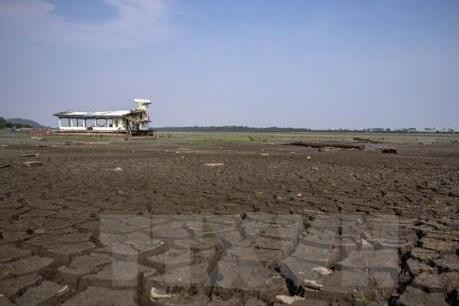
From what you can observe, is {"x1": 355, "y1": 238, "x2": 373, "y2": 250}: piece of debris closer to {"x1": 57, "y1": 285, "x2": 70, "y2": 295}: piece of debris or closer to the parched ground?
the parched ground

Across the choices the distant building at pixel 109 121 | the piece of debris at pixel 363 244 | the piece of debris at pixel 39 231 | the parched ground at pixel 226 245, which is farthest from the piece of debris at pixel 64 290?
the distant building at pixel 109 121

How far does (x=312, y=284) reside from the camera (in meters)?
2.87

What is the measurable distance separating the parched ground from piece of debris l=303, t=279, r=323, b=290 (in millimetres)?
14

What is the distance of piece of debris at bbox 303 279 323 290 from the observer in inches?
111

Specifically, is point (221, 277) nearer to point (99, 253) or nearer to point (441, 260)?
point (99, 253)

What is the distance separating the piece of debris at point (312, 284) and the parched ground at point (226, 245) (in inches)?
0.6

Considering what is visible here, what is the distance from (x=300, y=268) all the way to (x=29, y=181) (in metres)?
6.67

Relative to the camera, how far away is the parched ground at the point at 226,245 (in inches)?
108

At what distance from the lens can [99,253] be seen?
3510mm

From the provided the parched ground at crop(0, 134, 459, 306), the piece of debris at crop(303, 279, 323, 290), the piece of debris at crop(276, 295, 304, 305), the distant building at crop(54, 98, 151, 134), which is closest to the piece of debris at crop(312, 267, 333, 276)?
the parched ground at crop(0, 134, 459, 306)

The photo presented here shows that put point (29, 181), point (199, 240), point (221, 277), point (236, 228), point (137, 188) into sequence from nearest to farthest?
point (221, 277) → point (199, 240) → point (236, 228) → point (137, 188) → point (29, 181)

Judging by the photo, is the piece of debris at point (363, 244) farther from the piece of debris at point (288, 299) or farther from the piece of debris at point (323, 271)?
the piece of debris at point (288, 299)

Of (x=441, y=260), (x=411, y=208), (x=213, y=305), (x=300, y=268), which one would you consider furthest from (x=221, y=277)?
(x=411, y=208)

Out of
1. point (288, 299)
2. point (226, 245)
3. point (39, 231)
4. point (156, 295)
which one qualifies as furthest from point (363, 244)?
point (39, 231)
